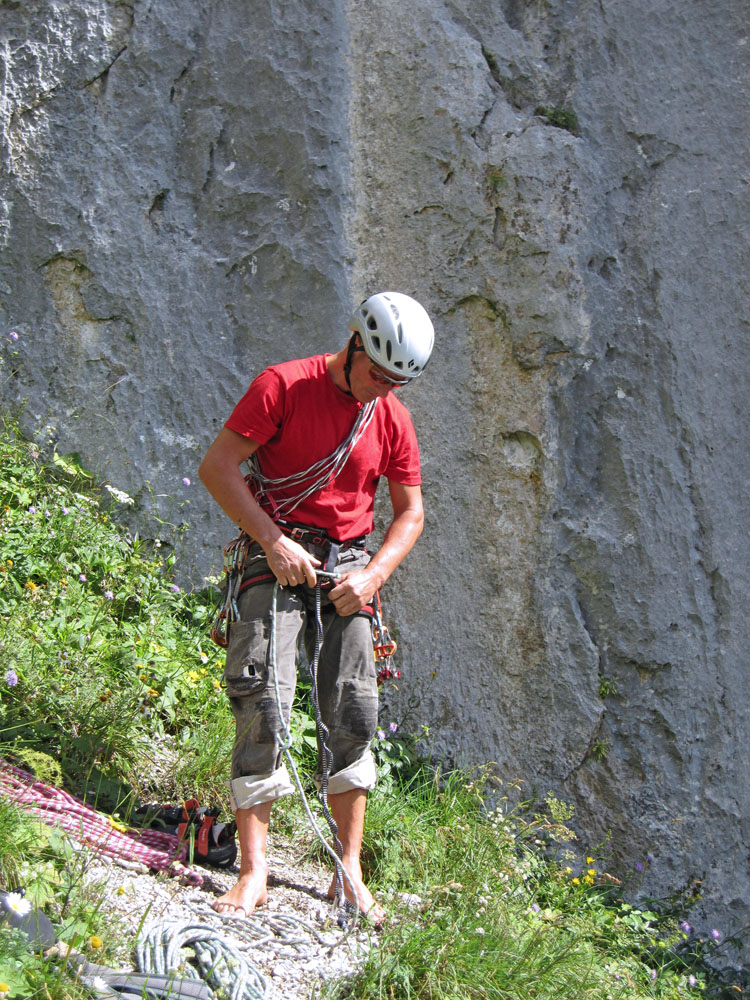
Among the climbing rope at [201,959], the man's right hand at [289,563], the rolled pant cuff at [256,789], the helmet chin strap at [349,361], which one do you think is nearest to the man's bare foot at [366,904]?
the rolled pant cuff at [256,789]

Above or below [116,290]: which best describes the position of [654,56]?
above

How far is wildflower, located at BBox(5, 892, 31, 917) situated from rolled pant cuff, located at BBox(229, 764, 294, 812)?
2.78 feet

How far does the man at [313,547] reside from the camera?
3195 mm

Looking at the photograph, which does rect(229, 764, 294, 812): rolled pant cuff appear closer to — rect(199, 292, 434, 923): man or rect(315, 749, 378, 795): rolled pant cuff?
rect(199, 292, 434, 923): man

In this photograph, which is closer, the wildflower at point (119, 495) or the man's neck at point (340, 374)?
the man's neck at point (340, 374)

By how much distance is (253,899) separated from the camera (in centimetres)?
310

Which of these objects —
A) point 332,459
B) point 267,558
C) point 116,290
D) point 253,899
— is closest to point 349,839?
point 253,899

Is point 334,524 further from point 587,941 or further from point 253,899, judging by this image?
point 587,941

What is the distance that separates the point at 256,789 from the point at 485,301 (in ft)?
9.50

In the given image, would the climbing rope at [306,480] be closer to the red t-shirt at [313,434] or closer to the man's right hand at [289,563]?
the red t-shirt at [313,434]

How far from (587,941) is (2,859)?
224 centimetres

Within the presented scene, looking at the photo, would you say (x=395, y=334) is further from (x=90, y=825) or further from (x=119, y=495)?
(x=119, y=495)

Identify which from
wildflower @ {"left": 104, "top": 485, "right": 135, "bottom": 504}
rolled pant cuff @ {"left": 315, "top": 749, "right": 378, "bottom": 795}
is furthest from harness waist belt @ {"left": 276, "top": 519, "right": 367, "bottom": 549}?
wildflower @ {"left": 104, "top": 485, "right": 135, "bottom": 504}

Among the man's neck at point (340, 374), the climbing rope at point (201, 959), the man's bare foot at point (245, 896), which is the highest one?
the man's neck at point (340, 374)
